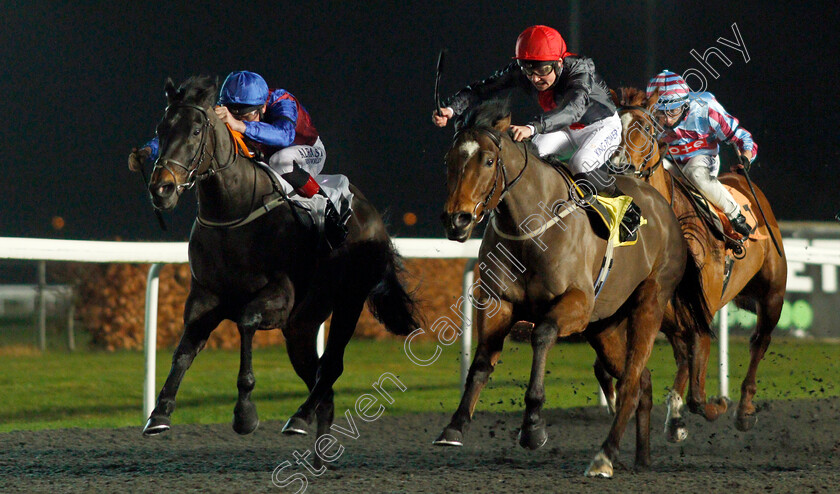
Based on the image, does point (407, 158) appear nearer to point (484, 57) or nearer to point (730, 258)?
point (484, 57)

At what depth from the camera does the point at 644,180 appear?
4.68 metres

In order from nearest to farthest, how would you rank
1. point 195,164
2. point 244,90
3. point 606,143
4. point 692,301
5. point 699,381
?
point 195,164
point 244,90
point 606,143
point 692,301
point 699,381

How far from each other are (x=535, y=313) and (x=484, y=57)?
1158 cm

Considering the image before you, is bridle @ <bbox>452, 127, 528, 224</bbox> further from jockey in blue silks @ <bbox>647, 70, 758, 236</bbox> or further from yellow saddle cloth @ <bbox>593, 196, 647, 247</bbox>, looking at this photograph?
jockey in blue silks @ <bbox>647, 70, 758, 236</bbox>

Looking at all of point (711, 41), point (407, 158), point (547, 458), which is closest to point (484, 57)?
point (407, 158)

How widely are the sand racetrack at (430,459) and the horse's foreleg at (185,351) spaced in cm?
33

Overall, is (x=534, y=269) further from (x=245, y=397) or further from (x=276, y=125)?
(x=276, y=125)

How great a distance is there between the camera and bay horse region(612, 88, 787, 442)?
4.73 metres

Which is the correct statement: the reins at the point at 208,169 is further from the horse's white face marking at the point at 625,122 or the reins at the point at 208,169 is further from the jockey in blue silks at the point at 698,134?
the jockey in blue silks at the point at 698,134

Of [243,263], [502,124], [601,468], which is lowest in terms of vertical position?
[601,468]

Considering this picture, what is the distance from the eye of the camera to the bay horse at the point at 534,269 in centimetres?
327

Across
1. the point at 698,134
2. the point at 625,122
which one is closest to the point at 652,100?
the point at 625,122

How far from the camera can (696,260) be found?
4.61 m

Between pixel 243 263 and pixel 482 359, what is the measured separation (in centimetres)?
100
